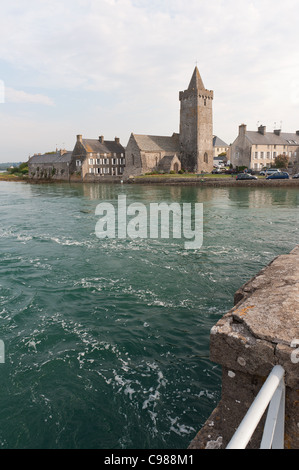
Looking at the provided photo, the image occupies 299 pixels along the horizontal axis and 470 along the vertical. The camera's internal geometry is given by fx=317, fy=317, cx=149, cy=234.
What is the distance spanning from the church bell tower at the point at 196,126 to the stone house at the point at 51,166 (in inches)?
1331

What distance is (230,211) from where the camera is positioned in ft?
94.1

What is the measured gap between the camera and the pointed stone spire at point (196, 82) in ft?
255

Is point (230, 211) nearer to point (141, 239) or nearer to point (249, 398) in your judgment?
point (141, 239)

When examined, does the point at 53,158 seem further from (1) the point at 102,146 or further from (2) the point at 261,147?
(2) the point at 261,147

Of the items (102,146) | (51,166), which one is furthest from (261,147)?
(51,166)

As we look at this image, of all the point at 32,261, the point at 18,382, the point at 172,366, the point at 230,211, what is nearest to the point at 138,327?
the point at 172,366

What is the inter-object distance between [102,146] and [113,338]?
91835 mm

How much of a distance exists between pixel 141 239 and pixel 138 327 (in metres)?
9.58

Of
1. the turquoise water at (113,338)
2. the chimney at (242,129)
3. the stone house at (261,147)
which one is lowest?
the turquoise water at (113,338)

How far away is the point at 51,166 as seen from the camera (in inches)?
3878


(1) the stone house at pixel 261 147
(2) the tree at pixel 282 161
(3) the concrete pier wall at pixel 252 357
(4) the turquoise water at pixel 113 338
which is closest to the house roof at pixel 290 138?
(1) the stone house at pixel 261 147

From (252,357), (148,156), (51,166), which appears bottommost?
(252,357)

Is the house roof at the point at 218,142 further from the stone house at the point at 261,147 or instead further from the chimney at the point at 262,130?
the chimney at the point at 262,130
